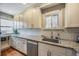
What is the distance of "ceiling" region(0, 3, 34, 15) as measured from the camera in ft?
5.60

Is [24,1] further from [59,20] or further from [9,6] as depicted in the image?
[59,20]

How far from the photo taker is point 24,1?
173cm

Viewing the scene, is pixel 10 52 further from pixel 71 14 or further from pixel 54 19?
pixel 71 14

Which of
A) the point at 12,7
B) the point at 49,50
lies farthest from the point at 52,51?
the point at 12,7

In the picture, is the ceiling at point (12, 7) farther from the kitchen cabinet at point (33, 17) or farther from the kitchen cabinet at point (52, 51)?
Result: the kitchen cabinet at point (52, 51)

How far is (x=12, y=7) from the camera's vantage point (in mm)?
1715

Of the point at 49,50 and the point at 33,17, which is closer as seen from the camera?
the point at 49,50

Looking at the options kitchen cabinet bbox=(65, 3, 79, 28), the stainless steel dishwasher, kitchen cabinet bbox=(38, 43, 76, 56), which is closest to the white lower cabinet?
the stainless steel dishwasher

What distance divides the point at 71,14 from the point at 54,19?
29cm

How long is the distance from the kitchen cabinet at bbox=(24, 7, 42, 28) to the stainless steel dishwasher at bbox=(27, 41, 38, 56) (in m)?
0.30

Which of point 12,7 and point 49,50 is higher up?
point 12,7

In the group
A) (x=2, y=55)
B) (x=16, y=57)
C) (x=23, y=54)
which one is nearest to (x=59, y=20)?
(x=23, y=54)

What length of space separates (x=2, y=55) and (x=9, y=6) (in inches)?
33.7

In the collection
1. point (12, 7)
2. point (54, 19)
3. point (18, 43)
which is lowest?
point (18, 43)
